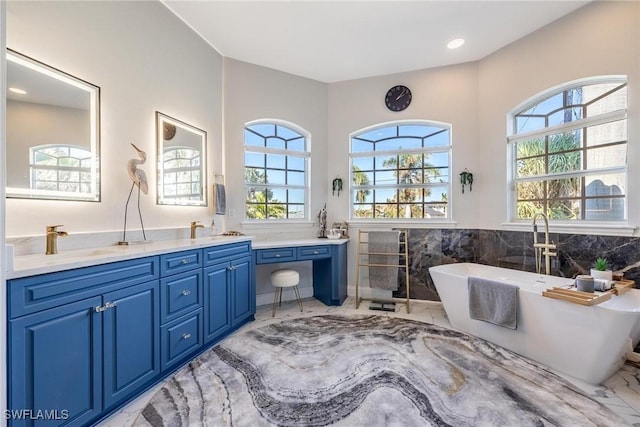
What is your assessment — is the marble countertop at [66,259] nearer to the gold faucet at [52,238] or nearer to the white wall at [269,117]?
the gold faucet at [52,238]

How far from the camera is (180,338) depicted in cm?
216

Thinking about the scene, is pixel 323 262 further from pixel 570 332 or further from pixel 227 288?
pixel 570 332

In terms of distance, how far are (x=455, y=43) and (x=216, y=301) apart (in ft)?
12.7

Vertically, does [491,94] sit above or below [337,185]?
above

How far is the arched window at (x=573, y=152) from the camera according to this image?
2.52 meters

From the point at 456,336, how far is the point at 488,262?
4.01 feet

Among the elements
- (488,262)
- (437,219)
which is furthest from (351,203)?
(488,262)

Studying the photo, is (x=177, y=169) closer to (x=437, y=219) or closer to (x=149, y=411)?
(x=149, y=411)

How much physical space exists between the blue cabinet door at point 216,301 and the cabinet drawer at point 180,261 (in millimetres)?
160

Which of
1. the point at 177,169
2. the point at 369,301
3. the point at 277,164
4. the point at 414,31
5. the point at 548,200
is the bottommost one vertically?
the point at 369,301

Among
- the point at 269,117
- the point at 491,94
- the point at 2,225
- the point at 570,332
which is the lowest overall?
the point at 570,332

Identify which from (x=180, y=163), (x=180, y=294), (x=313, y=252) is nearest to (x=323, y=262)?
(x=313, y=252)

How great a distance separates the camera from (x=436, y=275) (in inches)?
118

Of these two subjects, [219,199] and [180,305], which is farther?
[219,199]
